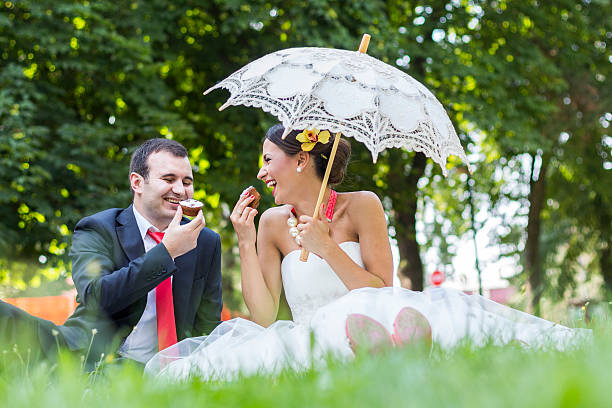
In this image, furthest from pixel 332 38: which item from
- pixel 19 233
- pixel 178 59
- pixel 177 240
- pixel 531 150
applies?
pixel 177 240

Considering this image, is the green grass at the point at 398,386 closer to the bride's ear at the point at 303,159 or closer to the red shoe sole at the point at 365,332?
the red shoe sole at the point at 365,332

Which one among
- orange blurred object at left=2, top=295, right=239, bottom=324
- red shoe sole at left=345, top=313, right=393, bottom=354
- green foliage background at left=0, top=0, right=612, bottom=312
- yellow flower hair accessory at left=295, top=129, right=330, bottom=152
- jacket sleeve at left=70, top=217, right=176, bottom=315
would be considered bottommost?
orange blurred object at left=2, top=295, right=239, bottom=324

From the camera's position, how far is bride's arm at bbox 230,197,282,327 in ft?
15.3

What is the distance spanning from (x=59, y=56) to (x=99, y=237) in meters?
6.34

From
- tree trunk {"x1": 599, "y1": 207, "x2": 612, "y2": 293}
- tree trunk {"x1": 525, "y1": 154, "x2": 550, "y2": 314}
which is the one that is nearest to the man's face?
tree trunk {"x1": 525, "y1": 154, "x2": 550, "y2": 314}

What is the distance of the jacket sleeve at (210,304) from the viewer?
4.86 m

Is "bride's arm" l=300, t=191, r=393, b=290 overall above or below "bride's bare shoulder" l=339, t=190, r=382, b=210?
below

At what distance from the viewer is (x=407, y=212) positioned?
12875mm

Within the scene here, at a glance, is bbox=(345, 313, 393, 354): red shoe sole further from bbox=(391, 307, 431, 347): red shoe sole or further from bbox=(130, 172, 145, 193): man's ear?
bbox=(130, 172, 145, 193): man's ear

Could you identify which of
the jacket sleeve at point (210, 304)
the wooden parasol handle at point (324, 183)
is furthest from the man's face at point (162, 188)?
the wooden parasol handle at point (324, 183)

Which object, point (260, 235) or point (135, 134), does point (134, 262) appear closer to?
point (260, 235)

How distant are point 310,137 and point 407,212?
8.24m

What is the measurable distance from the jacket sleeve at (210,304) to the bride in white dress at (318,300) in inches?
9.0

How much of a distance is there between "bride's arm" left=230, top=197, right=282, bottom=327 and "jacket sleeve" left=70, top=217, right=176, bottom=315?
2.14ft
